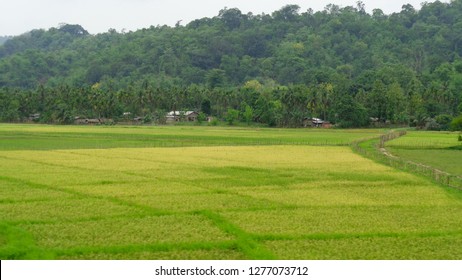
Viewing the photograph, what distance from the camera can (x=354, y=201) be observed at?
71.2 ft

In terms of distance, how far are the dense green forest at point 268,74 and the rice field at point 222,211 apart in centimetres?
5716

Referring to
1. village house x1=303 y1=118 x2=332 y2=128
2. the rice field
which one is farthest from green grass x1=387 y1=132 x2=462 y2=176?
village house x1=303 y1=118 x2=332 y2=128

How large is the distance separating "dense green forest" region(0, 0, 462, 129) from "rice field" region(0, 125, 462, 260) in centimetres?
5716

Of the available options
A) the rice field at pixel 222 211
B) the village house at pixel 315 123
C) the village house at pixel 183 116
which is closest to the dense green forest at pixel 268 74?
the village house at pixel 315 123

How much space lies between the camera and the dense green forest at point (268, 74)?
92250 mm

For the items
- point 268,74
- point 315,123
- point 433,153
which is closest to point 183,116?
point 315,123

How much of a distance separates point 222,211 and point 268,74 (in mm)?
137795

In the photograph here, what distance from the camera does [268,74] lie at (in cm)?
15550

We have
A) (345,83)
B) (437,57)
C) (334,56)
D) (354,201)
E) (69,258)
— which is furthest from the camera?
(334,56)

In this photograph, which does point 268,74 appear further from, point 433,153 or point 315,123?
point 433,153
